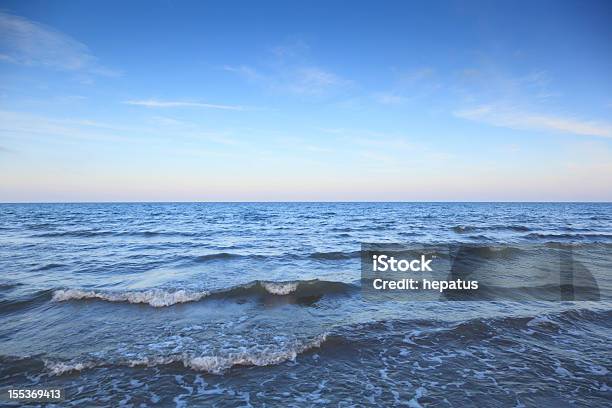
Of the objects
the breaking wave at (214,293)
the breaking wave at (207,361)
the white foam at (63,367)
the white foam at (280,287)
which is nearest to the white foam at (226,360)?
the breaking wave at (207,361)

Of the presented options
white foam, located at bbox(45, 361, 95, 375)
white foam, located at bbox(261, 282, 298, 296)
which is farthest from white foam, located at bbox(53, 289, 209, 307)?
white foam, located at bbox(45, 361, 95, 375)

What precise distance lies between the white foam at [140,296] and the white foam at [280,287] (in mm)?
2328

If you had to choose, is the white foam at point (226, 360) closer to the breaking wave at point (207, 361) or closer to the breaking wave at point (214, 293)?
the breaking wave at point (207, 361)

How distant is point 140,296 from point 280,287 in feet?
16.6

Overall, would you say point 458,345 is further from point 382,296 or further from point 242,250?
point 242,250

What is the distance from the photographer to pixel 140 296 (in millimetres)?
11180

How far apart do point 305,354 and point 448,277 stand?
1003cm

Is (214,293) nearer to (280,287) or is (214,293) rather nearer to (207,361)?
(280,287)

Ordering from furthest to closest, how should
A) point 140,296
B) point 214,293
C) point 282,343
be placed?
point 214,293, point 140,296, point 282,343

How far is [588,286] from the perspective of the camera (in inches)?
503

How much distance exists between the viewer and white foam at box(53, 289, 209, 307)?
10.9 meters

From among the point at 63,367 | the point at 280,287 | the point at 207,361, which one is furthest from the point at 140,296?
the point at 207,361

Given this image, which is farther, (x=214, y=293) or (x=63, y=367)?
(x=214, y=293)

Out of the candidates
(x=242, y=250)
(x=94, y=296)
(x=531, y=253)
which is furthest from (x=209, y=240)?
(x=531, y=253)
